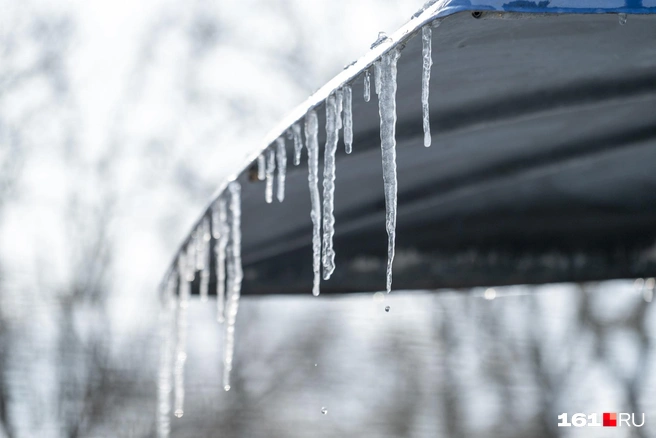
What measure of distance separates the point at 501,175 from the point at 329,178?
20.3 inches

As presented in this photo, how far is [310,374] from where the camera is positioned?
1455cm

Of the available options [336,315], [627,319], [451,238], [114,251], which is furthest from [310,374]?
[451,238]

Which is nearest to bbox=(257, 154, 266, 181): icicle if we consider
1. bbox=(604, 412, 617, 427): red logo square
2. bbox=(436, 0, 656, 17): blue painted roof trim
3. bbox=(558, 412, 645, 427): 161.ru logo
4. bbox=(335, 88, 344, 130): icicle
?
bbox=(335, 88, 344, 130): icicle

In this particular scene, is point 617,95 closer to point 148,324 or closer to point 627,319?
point 627,319

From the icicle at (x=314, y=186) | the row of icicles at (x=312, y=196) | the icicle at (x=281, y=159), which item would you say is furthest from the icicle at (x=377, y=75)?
the icicle at (x=281, y=159)

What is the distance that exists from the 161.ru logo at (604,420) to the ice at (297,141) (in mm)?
9254

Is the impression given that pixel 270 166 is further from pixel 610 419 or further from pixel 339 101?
pixel 610 419

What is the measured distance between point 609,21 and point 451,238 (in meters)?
1.12

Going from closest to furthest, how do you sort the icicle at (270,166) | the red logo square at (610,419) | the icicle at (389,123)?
the icicle at (389,123), the icicle at (270,166), the red logo square at (610,419)

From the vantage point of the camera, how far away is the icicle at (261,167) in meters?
1.76

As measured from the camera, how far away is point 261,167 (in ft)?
5.89

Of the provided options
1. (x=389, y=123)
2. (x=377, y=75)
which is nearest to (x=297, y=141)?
(x=389, y=123)

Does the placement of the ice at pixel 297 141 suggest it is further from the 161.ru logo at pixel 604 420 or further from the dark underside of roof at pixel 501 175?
the 161.ru logo at pixel 604 420

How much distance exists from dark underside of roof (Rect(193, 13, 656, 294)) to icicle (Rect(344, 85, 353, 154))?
3cm
